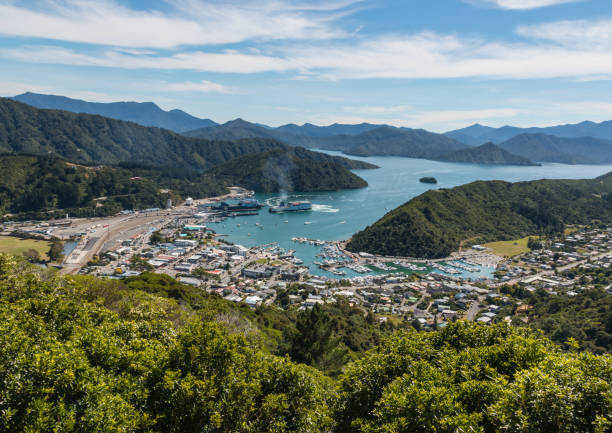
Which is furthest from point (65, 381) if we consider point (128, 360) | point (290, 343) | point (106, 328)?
point (290, 343)

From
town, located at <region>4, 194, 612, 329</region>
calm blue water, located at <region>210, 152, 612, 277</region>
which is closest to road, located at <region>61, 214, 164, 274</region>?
town, located at <region>4, 194, 612, 329</region>

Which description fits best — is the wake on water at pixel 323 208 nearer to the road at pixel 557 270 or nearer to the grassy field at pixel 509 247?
the grassy field at pixel 509 247

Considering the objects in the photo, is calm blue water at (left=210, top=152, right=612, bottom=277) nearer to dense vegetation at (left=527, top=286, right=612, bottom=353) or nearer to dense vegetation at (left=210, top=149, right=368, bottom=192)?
dense vegetation at (left=210, top=149, right=368, bottom=192)

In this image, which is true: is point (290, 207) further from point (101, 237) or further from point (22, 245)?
point (22, 245)

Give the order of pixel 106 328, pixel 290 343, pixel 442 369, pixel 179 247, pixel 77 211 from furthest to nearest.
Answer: pixel 77 211 → pixel 179 247 → pixel 290 343 → pixel 106 328 → pixel 442 369

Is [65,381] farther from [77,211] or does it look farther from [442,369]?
[77,211]

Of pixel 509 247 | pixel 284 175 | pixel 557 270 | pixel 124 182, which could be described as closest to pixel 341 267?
pixel 557 270
